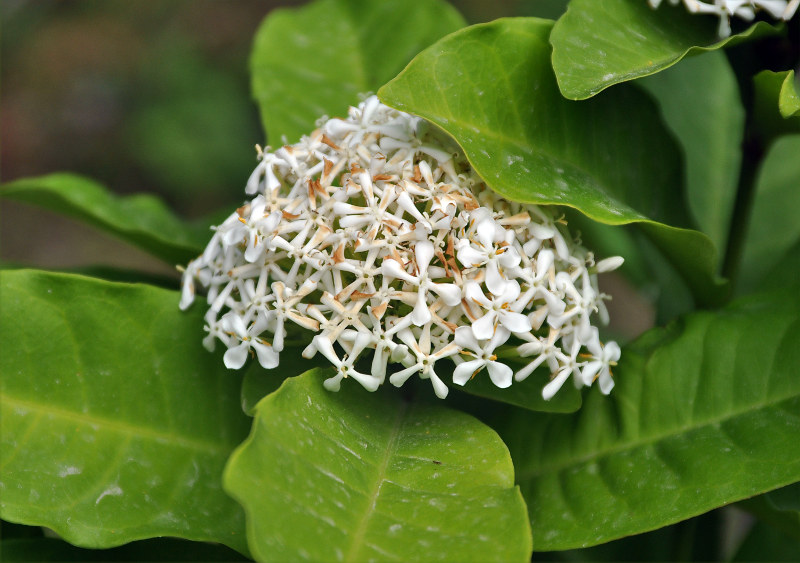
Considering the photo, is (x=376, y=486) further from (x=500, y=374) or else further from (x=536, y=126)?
(x=536, y=126)

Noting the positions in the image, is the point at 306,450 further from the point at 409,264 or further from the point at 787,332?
the point at 787,332

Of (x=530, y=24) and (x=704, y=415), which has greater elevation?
(x=530, y=24)

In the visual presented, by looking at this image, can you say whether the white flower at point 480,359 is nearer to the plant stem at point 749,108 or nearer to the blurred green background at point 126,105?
the plant stem at point 749,108

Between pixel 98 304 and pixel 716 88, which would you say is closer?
pixel 98 304

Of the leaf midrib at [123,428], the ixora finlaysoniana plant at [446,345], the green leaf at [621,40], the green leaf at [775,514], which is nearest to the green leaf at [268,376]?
the ixora finlaysoniana plant at [446,345]

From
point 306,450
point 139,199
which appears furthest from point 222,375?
point 139,199
